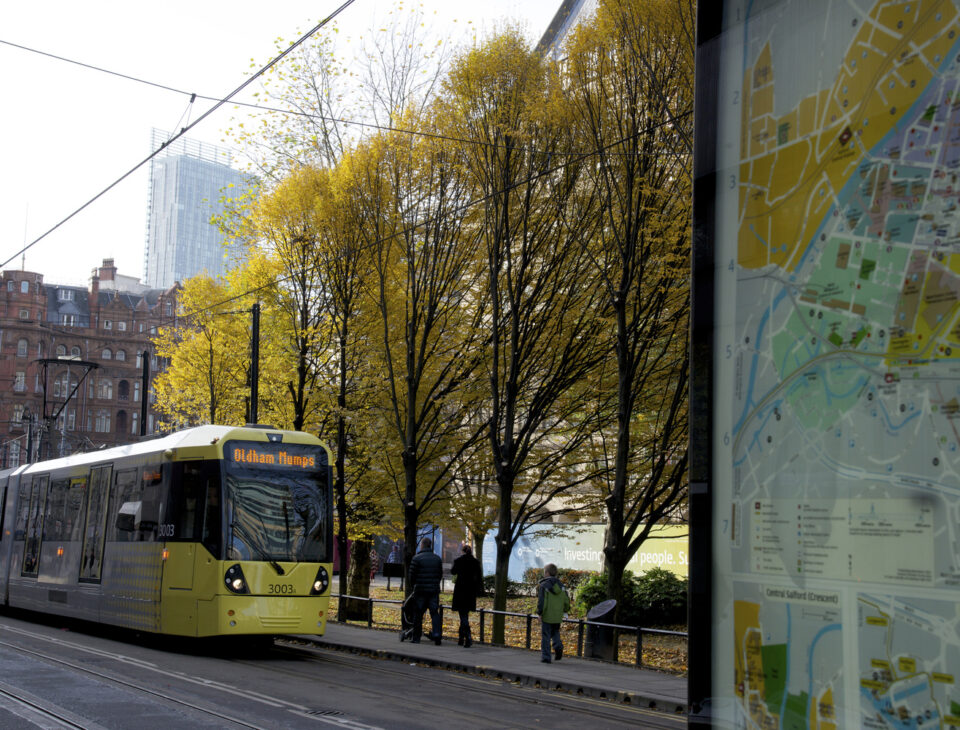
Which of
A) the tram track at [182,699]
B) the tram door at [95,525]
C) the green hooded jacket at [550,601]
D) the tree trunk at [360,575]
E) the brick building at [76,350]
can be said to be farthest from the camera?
the brick building at [76,350]

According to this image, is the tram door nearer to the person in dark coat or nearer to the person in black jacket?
the person in black jacket

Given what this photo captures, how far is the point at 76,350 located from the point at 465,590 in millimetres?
85487

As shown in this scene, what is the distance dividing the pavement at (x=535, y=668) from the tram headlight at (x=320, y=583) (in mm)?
1970

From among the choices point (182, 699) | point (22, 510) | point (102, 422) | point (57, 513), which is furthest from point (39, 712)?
point (102, 422)

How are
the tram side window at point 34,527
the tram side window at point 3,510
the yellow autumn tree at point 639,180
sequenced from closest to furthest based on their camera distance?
the yellow autumn tree at point 639,180 < the tram side window at point 34,527 < the tram side window at point 3,510

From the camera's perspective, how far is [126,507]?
18.1m

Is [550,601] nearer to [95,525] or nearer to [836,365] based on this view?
[95,525]

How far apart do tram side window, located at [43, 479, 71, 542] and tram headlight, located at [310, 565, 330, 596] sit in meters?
7.12

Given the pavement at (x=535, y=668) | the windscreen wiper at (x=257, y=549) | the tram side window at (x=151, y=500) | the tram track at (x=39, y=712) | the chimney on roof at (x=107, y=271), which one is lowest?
the pavement at (x=535, y=668)

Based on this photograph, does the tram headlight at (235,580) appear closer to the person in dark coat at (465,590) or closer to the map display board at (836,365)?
the person in dark coat at (465,590)

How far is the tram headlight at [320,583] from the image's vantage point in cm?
1606

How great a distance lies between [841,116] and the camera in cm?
268

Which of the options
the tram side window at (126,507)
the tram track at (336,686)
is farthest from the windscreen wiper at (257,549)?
the tram side window at (126,507)

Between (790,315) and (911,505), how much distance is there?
2.10 ft
